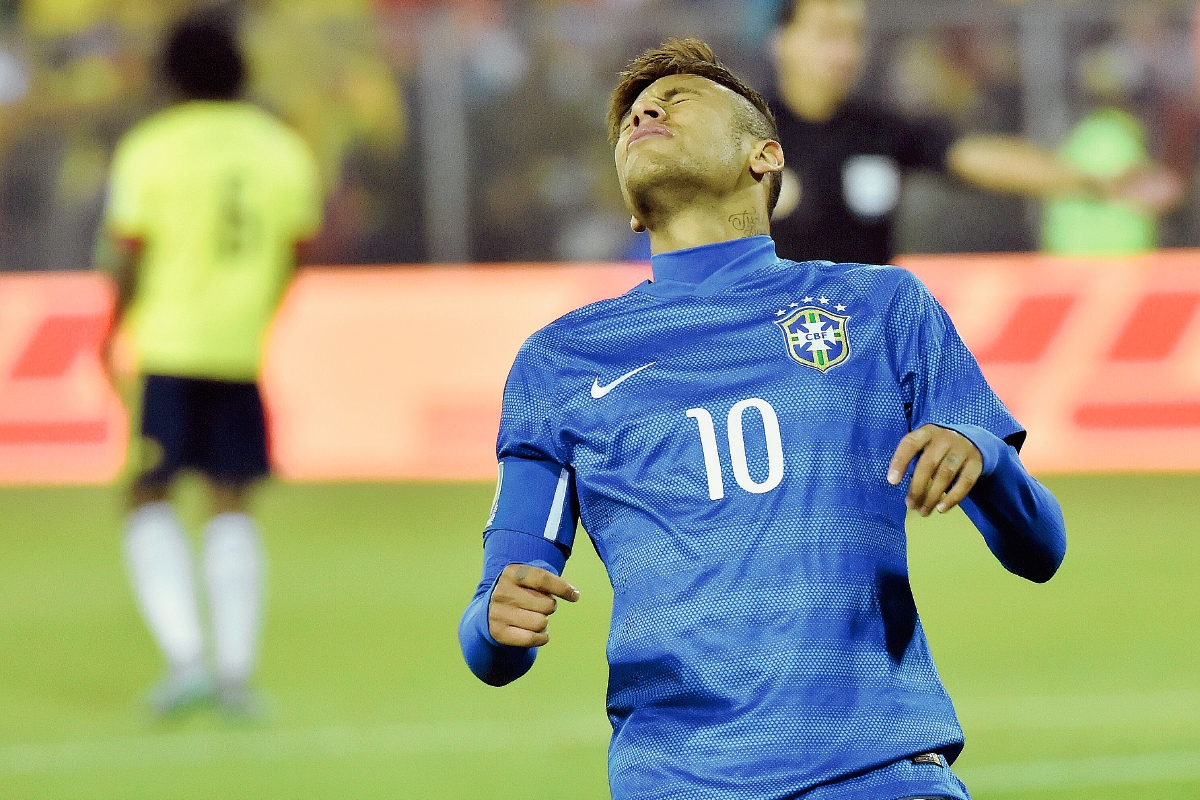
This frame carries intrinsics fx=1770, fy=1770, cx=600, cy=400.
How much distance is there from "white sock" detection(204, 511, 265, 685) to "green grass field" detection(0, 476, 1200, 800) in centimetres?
20

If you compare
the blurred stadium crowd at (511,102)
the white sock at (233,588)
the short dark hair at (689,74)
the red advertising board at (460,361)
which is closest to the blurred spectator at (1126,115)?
the blurred stadium crowd at (511,102)

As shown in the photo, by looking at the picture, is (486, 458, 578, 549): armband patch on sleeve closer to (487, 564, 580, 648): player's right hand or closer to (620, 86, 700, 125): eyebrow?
(487, 564, 580, 648): player's right hand

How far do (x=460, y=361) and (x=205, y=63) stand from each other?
3180mm

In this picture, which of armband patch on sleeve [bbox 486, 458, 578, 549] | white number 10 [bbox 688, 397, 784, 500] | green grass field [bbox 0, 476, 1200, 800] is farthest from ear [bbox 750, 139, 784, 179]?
green grass field [bbox 0, 476, 1200, 800]

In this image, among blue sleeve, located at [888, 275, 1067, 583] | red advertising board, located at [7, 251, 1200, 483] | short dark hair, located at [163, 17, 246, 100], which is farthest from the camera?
red advertising board, located at [7, 251, 1200, 483]

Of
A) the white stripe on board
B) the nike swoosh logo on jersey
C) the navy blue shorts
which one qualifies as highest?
the nike swoosh logo on jersey

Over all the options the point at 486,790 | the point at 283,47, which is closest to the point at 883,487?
the point at 486,790

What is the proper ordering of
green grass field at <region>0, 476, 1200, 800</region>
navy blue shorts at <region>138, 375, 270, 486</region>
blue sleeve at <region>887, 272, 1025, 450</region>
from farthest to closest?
navy blue shorts at <region>138, 375, 270, 486</region>, green grass field at <region>0, 476, 1200, 800</region>, blue sleeve at <region>887, 272, 1025, 450</region>

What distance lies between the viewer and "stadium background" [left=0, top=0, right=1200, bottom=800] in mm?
4938

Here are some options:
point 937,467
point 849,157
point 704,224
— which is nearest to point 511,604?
point 937,467

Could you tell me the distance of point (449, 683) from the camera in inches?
220

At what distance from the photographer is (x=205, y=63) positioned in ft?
19.4

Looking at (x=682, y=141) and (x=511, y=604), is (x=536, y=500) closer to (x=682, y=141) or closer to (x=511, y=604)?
(x=511, y=604)

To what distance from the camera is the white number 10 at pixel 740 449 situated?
192 cm
